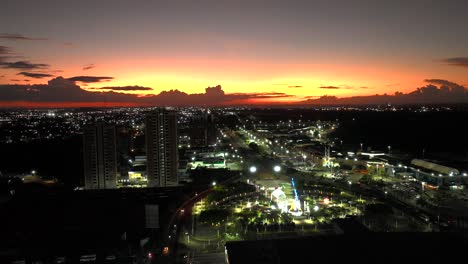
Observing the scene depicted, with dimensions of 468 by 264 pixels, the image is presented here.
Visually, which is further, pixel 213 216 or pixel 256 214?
pixel 256 214

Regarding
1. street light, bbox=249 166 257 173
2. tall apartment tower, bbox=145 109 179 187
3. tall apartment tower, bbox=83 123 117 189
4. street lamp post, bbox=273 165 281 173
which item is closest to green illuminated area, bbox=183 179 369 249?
tall apartment tower, bbox=145 109 179 187

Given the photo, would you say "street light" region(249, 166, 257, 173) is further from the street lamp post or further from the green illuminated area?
the green illuminated area

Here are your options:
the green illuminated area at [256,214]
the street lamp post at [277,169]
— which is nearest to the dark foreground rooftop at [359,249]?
the green illuminated area at [256,214]

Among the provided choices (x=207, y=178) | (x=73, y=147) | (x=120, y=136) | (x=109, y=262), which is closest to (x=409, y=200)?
(x=207, y=178)

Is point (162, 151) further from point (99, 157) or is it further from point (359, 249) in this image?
point (359, 249)

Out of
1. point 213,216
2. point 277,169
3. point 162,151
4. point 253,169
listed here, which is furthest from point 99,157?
point 277,169
